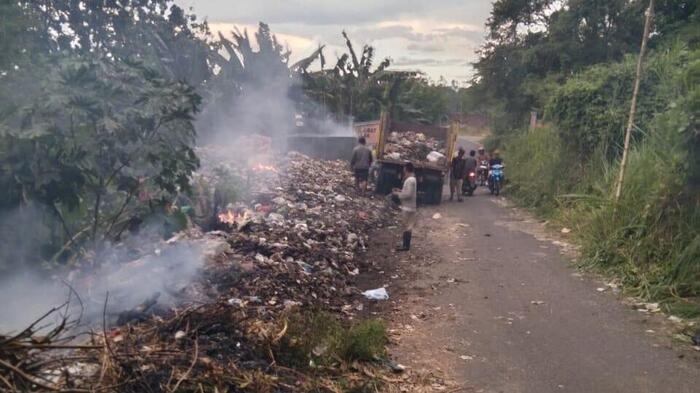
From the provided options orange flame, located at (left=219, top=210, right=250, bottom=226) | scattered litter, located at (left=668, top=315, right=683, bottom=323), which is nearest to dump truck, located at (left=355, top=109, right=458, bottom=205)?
orange flame, located at (left=219, top=210, right=250, bottom=226)

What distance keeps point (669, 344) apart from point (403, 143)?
10753mm

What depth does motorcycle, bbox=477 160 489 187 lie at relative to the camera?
66.1 ft

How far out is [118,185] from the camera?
19.0 feet

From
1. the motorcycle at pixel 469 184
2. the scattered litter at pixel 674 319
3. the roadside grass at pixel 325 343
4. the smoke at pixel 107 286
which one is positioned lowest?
the motorcycle at pixel 469 184

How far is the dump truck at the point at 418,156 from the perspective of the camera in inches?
614

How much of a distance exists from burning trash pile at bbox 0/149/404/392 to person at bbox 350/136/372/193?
17.8 feet

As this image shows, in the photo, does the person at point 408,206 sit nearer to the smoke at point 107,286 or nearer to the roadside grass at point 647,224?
the roadside grass at point 647,224

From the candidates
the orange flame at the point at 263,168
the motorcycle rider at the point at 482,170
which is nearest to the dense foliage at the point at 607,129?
the motorcycle rider at the point at 482,170

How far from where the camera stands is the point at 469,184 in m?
17.9

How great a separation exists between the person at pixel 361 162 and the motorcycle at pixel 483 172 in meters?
5.78

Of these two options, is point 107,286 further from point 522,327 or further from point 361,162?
point 361,162

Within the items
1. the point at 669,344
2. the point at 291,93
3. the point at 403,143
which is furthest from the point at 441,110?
the point at 669,344

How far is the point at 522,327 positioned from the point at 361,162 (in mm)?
9234

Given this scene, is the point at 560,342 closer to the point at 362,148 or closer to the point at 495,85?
the point at 362,148
